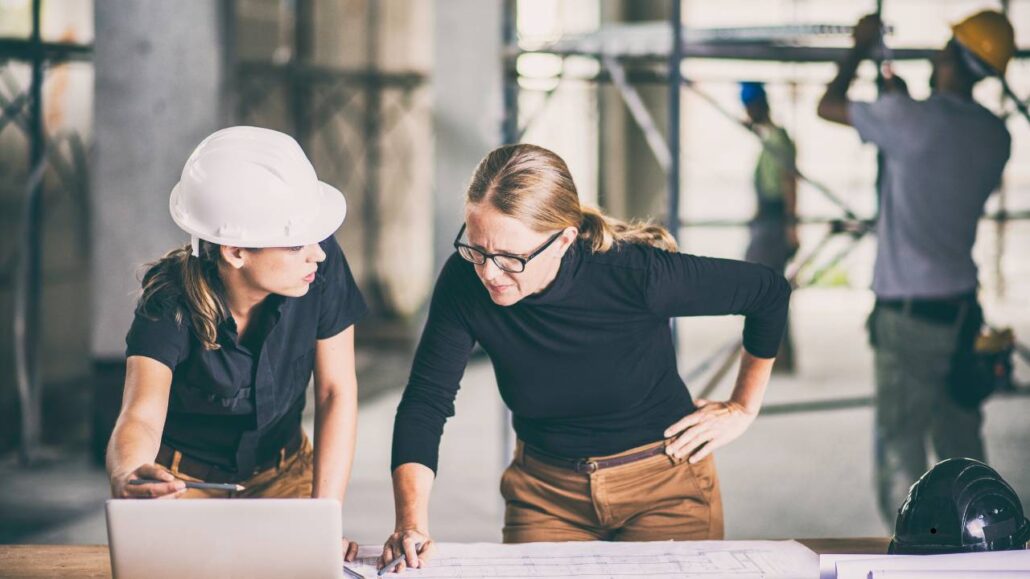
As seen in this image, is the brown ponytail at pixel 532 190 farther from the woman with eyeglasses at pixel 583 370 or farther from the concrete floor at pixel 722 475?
the concrete floor at pixel 722 475

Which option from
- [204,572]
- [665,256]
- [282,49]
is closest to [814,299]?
[282,49]

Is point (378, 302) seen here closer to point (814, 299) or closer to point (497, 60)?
point (497, 60)

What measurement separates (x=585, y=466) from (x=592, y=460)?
22 millimetres

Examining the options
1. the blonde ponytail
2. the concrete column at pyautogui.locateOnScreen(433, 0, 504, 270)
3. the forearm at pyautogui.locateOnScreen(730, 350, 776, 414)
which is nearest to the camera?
the blonde ponytail

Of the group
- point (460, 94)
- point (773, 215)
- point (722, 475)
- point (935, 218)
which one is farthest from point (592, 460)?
point (460, 94)

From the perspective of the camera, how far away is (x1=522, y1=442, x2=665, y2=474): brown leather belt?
265 cm

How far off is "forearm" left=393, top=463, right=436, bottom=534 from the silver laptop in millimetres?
475

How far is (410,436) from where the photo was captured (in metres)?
2.54

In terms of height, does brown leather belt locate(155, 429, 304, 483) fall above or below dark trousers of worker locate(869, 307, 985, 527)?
above

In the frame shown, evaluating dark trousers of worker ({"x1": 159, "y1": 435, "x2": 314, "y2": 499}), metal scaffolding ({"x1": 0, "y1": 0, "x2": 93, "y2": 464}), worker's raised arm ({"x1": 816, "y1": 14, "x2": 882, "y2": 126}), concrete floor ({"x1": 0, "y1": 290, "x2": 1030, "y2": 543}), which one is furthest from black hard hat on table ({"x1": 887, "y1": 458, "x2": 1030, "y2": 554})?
metal scaffolding ({"x1": 0, "y1": 0, "x2": 93, "y2": 464})

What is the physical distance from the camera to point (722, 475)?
6.11 meters

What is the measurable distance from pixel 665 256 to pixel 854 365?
752 centimetres

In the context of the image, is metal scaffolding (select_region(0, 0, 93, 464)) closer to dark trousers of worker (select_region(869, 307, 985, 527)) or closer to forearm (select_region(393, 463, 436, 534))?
forearm (select_region(393, 463, 436, 534))

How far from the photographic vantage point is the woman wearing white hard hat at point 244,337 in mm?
→ 2291
